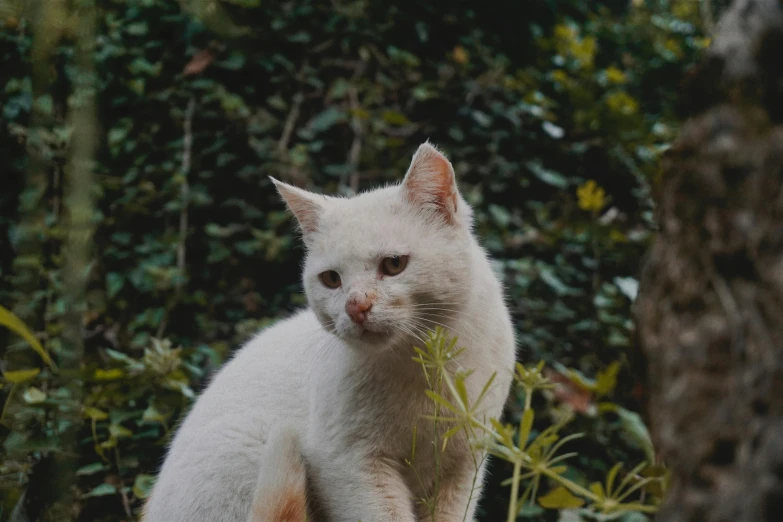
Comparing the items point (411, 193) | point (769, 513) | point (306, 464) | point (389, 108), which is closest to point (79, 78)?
point (389, 108)

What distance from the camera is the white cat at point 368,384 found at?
1672 millimetres

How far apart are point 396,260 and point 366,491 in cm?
60

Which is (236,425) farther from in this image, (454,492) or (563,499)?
(563,499)

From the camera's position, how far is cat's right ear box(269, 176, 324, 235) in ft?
6.38

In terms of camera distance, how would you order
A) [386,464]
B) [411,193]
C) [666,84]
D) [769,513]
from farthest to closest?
[666,84] → [411,193] → [386,464] → [769,513]

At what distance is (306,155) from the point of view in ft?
12.3

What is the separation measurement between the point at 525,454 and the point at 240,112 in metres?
3.14

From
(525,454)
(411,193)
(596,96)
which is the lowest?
(525,454)

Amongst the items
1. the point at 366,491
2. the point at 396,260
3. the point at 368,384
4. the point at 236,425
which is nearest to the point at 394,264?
the point at 396,260

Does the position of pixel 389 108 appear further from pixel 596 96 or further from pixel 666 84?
pixel 666 84

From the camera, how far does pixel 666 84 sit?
4238 mm

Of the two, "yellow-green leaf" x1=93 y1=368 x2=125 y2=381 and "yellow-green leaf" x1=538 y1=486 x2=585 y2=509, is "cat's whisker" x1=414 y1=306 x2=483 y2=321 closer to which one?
"yellow-green leaf" x1=538 y1=486 x2=585 y2=509

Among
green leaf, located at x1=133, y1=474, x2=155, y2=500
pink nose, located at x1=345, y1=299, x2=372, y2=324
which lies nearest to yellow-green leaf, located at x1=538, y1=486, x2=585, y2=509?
pink nose, located at x1=345, y1=299, x2=372, y2=324

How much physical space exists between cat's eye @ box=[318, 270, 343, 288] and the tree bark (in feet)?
3.77
